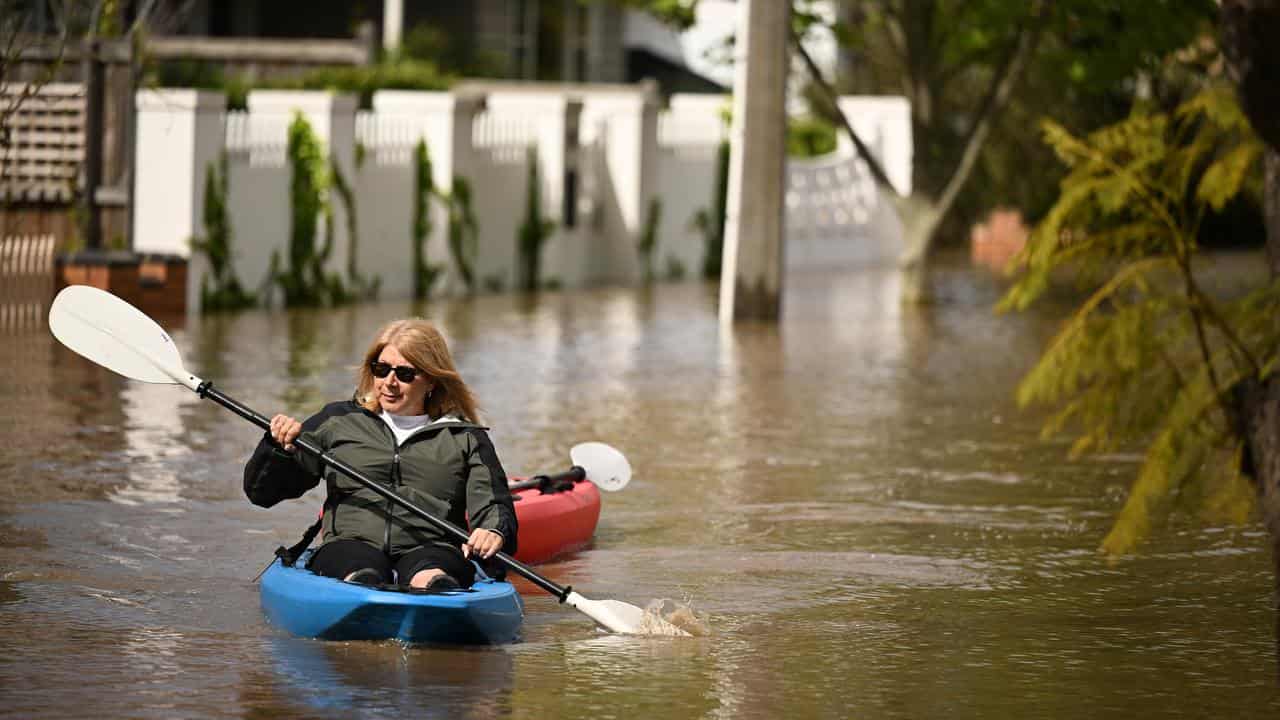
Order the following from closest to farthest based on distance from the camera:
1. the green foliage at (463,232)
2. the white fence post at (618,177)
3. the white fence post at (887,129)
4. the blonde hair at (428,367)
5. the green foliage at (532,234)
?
the blonde hair at (428,367), the green foliage at (463,232), the green foliage at (532,234), the white fence post at (618,177), the white fence post at (887,129)

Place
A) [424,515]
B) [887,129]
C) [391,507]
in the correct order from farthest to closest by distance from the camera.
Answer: [887,129] < [391,507] < [424,515]

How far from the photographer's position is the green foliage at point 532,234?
2709 cm

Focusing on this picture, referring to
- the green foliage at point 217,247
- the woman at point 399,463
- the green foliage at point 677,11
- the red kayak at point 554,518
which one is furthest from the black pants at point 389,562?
the green foliage at point 677,11

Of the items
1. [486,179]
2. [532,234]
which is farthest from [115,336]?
[532,234]

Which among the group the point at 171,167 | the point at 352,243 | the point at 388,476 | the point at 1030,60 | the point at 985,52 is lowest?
the point at 352,243

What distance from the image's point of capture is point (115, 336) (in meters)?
9.03

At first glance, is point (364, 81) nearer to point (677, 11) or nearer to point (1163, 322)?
point (677, 11)

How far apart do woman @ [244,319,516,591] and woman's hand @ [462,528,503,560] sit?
12 centimetres

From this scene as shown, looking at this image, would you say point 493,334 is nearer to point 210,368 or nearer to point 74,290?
point 210,368

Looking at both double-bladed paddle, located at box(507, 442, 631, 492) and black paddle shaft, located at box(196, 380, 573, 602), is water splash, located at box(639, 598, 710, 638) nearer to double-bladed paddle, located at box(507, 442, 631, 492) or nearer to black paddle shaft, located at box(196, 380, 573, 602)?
black paddle shaft, located at box(196, 380, 573, 602)

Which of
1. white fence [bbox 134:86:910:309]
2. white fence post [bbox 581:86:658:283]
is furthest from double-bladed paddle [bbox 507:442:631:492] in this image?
white fence post [bbox 581:86:658:283]

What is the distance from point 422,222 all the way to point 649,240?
5.05 meters

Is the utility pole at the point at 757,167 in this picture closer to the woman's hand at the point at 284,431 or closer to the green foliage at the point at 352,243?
the green foliage at the point at 352,243

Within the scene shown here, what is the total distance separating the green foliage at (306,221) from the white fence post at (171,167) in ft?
5.32
